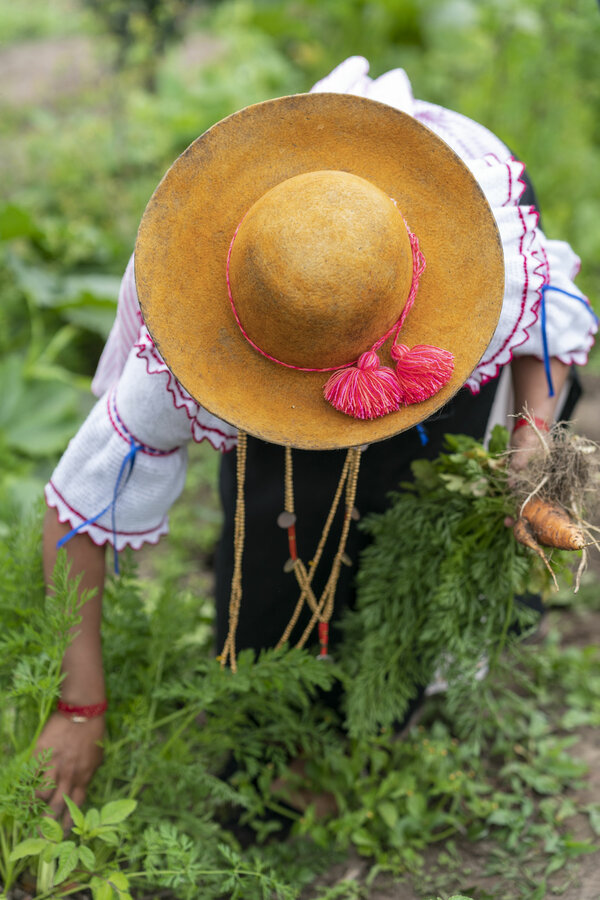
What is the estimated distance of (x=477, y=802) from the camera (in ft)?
6.25

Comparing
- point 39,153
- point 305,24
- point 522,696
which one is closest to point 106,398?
point 522,696

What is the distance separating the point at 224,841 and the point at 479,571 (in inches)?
34.4

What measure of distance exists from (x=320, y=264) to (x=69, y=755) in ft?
3.43

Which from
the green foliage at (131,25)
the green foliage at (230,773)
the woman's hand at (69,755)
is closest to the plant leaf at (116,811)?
the green foliage at (230,773)

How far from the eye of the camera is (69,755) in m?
1.49

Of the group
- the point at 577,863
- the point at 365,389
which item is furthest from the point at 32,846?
the point at 577,863

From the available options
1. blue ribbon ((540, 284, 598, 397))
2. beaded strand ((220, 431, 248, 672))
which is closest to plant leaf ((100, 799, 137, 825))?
beaded strand ((220, 431, 248, 672))

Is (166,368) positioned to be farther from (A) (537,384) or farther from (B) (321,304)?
(A) (537,384)

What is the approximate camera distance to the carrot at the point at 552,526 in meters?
1.15

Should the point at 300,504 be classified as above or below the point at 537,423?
below

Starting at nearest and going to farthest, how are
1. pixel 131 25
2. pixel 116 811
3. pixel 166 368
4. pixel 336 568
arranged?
pixel 166 368
pixel 116 811
pixel 336 568
pixel 131 25

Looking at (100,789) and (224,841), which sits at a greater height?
(100,789)

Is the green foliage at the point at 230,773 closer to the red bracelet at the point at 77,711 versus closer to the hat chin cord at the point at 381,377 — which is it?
the red bracelet at the point at 77,711

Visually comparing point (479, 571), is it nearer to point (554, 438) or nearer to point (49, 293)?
point (554, 438)
